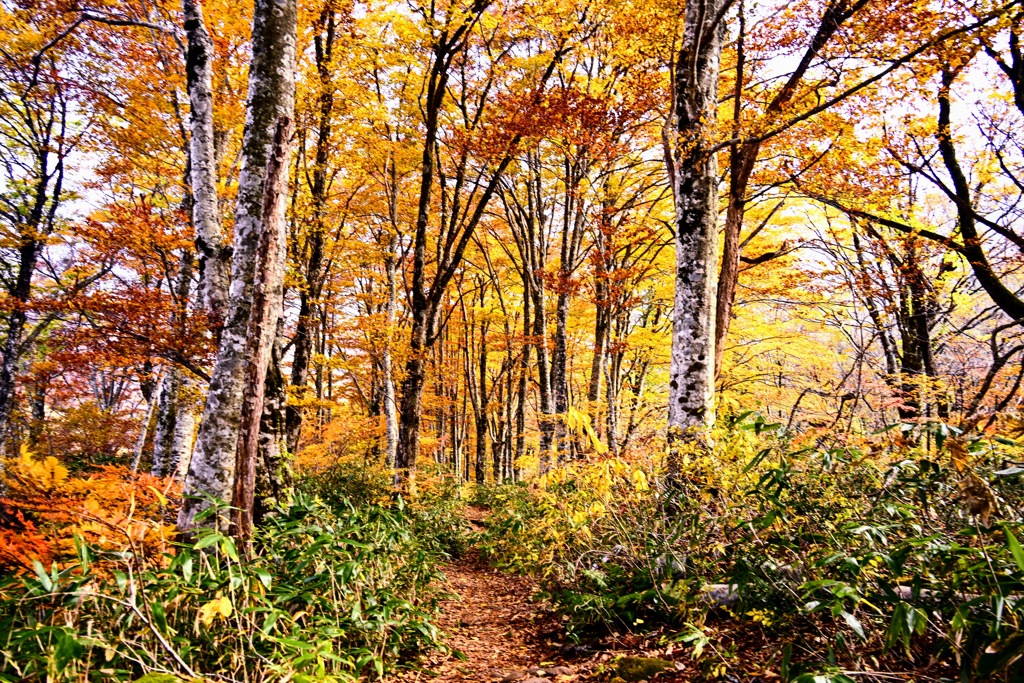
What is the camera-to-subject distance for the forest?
254 cm

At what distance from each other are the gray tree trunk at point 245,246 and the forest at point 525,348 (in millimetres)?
31

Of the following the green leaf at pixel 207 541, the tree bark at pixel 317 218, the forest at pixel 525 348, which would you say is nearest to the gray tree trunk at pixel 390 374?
the forest at pixel 525 348

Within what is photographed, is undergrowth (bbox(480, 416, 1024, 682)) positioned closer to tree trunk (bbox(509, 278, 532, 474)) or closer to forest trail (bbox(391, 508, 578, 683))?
forest trail (bbox(391, 508, 578, 683))

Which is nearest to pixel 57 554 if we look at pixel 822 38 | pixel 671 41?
pixel 822 38

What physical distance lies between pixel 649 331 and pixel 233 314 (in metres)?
15.3

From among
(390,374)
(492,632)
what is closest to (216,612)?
(492,632)

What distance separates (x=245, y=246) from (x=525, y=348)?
12.9 m

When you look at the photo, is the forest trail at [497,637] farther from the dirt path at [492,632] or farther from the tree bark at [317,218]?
the tree bark at [317,218]

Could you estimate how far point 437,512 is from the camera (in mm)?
10016

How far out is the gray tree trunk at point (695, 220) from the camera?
5.45m

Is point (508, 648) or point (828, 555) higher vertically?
point (828, 555)

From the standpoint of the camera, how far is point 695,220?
578 cm

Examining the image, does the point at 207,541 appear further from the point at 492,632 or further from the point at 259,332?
the point at 492,632

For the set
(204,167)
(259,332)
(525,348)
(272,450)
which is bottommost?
(272,450)
